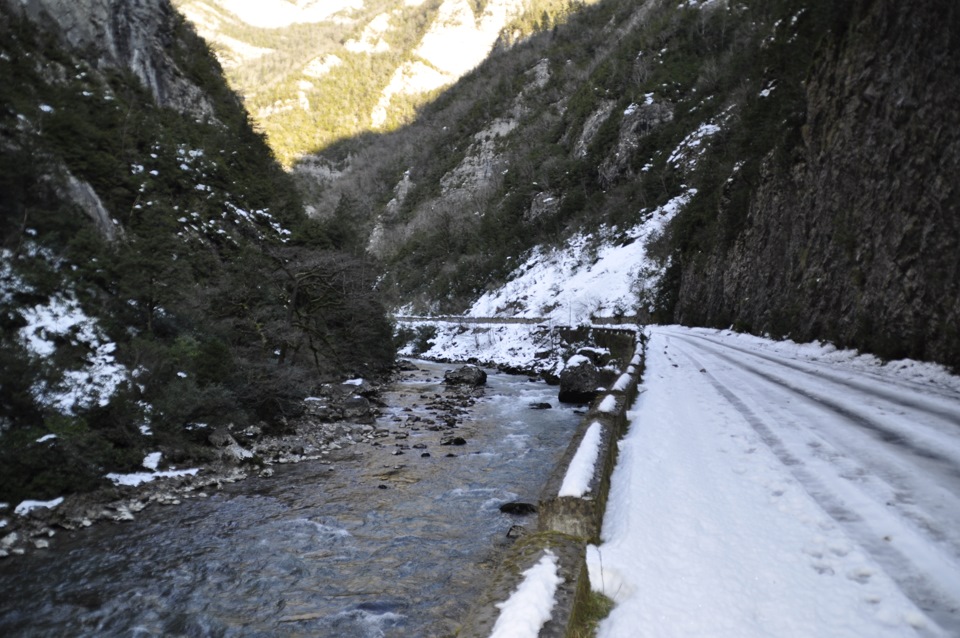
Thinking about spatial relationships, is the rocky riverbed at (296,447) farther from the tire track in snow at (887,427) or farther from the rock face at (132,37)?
the rock face at (132,37)

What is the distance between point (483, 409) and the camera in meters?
20.5

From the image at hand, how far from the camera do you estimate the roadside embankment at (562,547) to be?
96.3 inches

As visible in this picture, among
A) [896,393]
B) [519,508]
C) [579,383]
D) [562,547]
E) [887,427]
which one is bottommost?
[519,508]

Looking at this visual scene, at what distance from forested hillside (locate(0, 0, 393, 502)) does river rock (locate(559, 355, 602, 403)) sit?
10125 mm

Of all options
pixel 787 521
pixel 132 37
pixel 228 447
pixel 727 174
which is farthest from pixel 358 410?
pixel 727 174

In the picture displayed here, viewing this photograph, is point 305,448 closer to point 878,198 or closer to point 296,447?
point 296,447

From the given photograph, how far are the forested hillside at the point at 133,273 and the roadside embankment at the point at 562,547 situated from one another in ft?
34.4

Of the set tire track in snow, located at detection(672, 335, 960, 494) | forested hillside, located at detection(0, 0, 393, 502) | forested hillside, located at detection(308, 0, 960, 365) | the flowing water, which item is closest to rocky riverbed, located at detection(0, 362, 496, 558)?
the flowing water

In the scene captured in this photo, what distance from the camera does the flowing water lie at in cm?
627

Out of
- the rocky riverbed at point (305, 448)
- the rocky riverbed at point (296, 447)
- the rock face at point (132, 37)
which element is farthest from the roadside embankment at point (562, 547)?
the rock face at point (132, 37)

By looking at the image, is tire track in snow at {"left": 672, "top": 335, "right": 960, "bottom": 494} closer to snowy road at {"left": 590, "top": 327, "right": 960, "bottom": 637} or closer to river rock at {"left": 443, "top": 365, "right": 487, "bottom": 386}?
snowy road at {"left": 590, "top": 327, "right": 960, "bottom": 637}

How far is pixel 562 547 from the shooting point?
3.18 m

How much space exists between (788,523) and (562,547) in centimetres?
208

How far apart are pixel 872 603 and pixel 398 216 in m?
132
